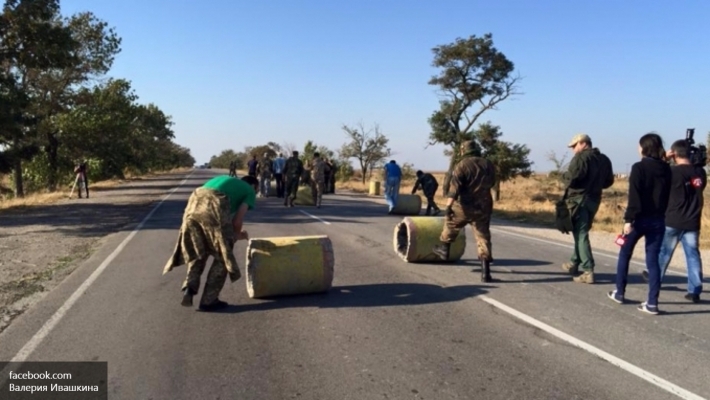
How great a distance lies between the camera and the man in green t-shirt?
6090 mm

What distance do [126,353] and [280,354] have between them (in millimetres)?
1312

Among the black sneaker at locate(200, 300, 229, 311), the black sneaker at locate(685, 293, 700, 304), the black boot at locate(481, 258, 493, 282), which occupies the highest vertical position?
the black boot at locate(481, 258, 493, 282)

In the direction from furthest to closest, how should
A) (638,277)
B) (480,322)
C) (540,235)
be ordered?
1. (540,235)
2. (638,277)
3. (480,322)

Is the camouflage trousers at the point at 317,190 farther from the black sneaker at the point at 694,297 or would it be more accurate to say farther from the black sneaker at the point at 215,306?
the black sneaker at the point at 694,297

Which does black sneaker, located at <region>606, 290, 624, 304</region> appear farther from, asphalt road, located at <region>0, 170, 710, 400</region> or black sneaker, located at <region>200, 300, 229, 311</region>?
black sneaker, located at <region>200, 300, 229, 311</region>

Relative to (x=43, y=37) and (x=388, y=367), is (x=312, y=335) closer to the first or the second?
(x=388, y=367)

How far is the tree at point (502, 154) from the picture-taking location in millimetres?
34250

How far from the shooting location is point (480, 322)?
5883 millimetres

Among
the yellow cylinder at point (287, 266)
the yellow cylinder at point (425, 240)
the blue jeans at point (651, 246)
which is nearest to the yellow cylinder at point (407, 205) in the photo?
the yellow cylinder at point (425, 240)

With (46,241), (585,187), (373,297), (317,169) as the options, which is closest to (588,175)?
(585,187)

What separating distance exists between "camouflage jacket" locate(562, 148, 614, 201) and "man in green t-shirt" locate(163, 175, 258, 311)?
4.36 m

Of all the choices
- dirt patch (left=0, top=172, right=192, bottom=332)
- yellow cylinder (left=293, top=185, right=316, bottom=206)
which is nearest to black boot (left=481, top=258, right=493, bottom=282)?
dirt patch (left=0, top=172, right=192, bottom=332)

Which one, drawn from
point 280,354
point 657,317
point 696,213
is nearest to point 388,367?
point 280,354

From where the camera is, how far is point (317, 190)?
1997cm
